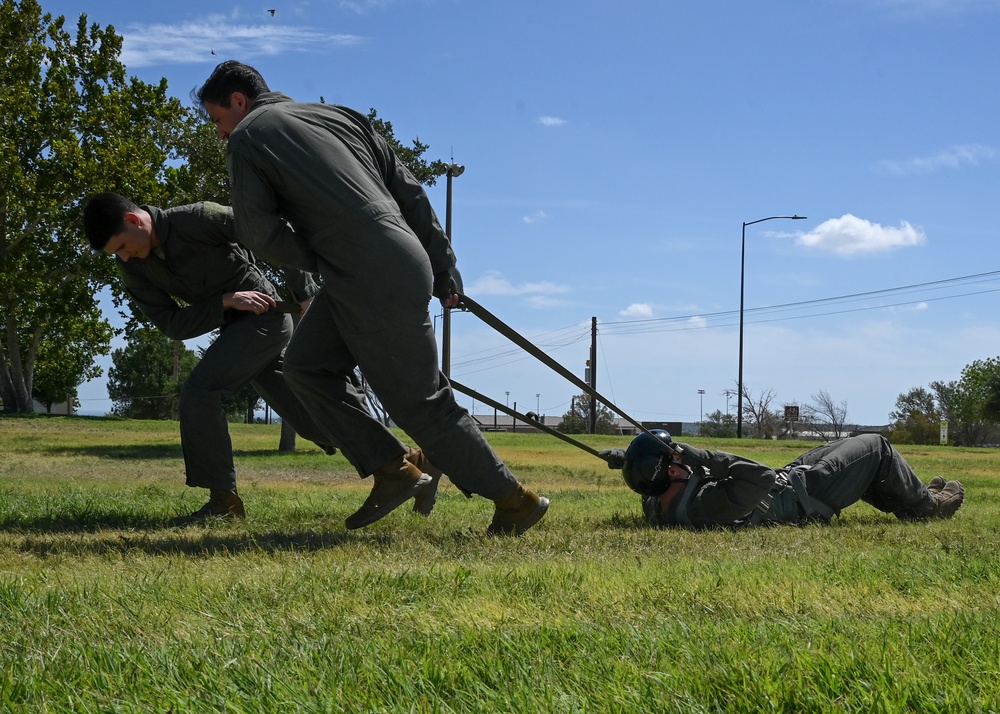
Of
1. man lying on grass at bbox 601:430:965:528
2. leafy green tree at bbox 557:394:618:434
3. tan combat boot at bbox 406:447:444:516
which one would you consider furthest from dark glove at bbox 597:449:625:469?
leafy green tree at bbox 557:394:618:434

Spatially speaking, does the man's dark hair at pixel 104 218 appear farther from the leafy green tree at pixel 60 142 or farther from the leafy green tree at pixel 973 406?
the leafy green tree at pixel 973 406

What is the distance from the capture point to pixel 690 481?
20.1 ft

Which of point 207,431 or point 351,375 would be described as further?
point 207,431

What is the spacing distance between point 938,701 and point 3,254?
92.0 ft

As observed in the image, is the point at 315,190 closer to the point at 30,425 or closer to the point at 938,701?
the point at 938,701

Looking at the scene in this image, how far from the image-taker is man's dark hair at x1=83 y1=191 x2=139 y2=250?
5746 millimetres

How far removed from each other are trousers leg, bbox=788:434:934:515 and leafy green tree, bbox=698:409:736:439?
57.8m

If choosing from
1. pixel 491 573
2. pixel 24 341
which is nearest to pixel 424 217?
pixel 491 573

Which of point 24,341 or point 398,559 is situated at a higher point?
point 24,341

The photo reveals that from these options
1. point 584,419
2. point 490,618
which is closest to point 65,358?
point 584,419

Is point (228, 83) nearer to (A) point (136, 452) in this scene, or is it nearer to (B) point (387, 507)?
(B) point (387, 507)

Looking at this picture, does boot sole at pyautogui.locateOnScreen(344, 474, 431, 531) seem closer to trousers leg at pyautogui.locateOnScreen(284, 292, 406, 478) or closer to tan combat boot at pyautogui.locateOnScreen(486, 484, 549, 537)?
trousers leg at pyautogui.locateOnScreen(284, 292, 406, 478)

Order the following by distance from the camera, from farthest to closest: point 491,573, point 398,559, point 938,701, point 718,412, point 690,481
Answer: point 718,412
point 690,481
point 398,559
point 491,573
point 938,701

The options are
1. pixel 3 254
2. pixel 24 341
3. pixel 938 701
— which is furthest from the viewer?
pixel 24 341
